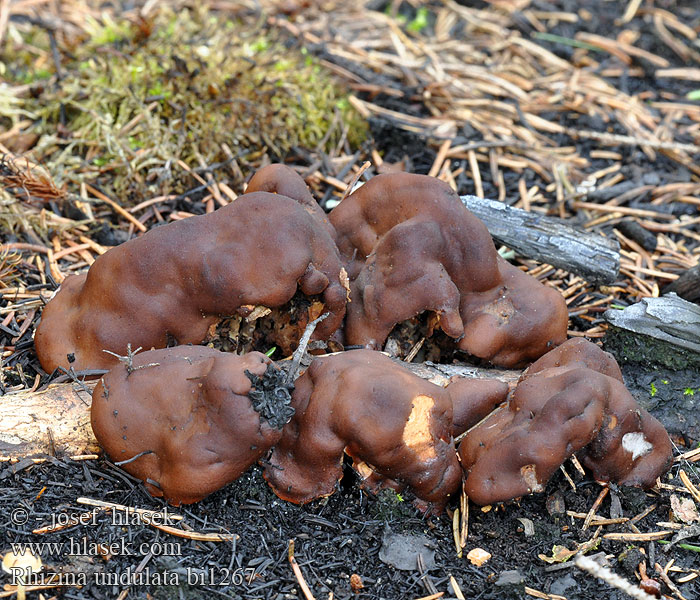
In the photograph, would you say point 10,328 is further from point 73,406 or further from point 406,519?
point 406,519

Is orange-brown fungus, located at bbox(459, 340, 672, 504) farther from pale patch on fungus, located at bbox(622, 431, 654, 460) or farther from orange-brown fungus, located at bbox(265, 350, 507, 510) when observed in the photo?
orange-brown fungus, located at bbox(265, 350, 507, 510)

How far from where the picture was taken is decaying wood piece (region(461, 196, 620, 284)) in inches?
166

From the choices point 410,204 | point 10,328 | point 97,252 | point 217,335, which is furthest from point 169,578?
point 97,252

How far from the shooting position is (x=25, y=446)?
3062 mm

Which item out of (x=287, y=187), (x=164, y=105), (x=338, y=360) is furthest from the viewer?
(x=164, y=105)

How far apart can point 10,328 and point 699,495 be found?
3.59 m

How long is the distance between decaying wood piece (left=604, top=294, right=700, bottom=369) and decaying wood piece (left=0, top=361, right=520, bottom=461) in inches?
109

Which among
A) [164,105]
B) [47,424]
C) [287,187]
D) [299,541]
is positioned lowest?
[299,541]

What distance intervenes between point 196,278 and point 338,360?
77 centimetres

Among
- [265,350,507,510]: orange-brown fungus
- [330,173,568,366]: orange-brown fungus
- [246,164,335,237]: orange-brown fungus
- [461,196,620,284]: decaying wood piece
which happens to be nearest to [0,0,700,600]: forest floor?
[265,350,507,510]: orange-brown fungus

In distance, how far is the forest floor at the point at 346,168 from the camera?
2840 millimetres

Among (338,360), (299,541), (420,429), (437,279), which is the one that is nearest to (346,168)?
(437,279)

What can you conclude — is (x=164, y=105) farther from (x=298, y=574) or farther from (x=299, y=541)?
(x=298, y=574)

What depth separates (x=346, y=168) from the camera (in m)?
5.12
